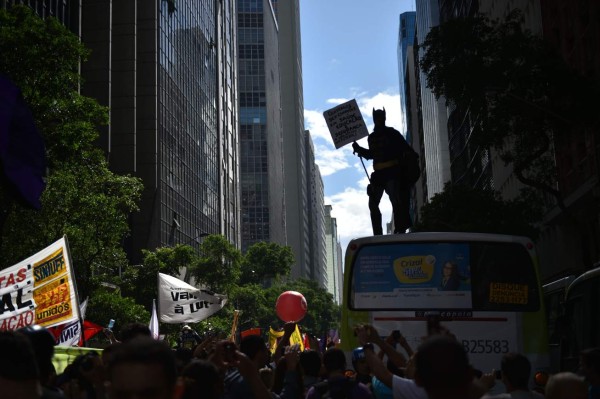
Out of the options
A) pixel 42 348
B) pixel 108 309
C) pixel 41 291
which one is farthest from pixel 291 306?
pixel 108 309

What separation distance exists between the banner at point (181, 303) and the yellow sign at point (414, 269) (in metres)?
8.64

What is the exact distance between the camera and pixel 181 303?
20.3 m

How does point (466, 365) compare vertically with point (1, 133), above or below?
below

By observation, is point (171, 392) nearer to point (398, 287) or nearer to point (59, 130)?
point (398, 287)

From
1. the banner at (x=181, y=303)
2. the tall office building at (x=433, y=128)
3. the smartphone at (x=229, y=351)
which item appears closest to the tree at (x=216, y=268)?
the tall office building at (x=433, y=128)

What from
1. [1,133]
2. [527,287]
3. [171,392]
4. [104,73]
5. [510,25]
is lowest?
[171,392]

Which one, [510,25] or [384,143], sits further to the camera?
[510,25]

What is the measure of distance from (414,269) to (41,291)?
14.9 ft

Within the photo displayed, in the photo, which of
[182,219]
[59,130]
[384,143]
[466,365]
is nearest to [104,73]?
[182,219]

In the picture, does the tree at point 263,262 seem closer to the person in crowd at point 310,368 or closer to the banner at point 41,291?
the banner at point 41,291

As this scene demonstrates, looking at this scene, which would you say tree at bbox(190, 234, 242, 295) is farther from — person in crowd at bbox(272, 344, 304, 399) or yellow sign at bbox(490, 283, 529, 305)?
person in crowd at bbox(272, 344, 304, 399)

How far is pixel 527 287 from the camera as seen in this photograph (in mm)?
11820

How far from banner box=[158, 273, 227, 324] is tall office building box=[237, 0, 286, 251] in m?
139

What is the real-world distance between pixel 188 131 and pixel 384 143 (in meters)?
68.8
